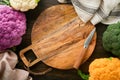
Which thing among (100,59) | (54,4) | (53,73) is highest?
(54,4)

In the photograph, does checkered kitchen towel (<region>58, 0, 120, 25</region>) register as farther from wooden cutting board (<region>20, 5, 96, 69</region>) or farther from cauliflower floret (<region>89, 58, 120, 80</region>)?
cauliflower floret (<region>89, 58, 120, 80</region>)

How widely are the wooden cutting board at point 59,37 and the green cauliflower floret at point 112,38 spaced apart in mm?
82

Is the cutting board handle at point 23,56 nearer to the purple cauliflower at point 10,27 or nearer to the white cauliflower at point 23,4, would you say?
the purple cauliflower at point 10,27

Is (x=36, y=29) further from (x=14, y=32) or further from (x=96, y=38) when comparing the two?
(x=96, y=38)

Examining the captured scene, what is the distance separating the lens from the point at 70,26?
1.26 meters

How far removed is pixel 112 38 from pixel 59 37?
26 centimetres

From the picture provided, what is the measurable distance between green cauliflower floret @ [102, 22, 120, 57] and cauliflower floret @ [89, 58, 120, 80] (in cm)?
5

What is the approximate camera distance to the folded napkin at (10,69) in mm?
1202

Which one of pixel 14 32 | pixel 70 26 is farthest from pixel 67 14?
pixel 14 32

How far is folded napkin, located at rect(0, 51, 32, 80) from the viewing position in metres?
1.20

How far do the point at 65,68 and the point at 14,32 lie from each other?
274 mm

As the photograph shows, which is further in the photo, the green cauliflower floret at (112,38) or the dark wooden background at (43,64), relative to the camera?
the dark wooden background at (43,64)

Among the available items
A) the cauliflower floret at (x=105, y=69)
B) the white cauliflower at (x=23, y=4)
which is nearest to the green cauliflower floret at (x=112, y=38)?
the cauliflower floret at (x=105, y=69)

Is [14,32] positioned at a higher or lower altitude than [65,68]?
higher
